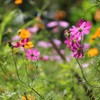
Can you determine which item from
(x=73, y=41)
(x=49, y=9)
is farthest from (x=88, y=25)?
(x=49, y=9)

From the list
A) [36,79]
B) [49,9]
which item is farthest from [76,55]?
[49,9]

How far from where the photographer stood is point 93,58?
1.72m

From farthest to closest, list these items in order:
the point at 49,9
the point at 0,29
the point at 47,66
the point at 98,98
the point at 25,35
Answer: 1. the point at 49,9
2. the point at 47,66
3. the point at 0,29
4. the point at 25,35
5. the point at 98,98

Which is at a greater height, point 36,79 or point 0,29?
point 0,29

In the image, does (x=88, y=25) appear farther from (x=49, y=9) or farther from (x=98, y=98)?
(x=49, y=9)

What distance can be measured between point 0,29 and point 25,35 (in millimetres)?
619

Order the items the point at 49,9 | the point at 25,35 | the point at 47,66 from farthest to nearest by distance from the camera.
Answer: the point at 49,9 → the point at 47,66 → the point at 25,35

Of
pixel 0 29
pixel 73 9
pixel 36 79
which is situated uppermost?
pixel 73 9

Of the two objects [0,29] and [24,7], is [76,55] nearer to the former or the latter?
[0,29]

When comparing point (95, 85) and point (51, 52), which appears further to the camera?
point (51, 52)

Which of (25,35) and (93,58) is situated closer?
(93,58)

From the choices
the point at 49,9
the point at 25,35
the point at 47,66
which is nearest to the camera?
the point at 25,35

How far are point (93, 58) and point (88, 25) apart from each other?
142 mm

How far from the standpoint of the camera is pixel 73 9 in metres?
6.30
